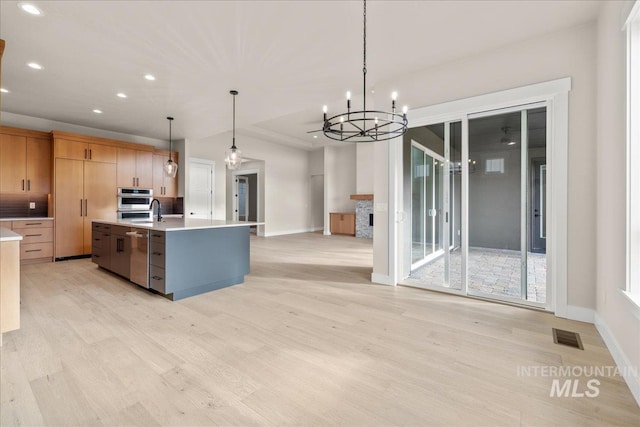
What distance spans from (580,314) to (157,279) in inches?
174

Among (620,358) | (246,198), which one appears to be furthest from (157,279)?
(246,198)

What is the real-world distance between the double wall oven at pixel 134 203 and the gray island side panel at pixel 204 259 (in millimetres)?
3442

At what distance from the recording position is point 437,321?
274 cm

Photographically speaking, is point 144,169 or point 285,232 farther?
point 285,232

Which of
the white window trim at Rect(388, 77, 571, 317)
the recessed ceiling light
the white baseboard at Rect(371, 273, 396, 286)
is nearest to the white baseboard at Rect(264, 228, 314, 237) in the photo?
the white baseboard at Rect(371, 273, 396, 286)

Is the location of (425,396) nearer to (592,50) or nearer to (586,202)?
(586,202)

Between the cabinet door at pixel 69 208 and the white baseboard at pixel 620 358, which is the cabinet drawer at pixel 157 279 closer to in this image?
the cabinet door at pixel 69 208

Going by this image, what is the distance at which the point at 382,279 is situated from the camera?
13.2 feet

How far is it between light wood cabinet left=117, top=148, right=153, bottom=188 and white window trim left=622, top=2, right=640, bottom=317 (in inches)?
303

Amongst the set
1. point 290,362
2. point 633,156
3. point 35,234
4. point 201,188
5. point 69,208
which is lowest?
point 290,362

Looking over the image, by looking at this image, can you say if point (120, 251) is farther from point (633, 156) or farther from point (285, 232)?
point (285, 232)

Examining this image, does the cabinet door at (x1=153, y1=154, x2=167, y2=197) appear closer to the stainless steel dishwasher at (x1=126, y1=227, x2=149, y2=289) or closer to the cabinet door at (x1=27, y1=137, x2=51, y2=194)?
the cabinet door at (x1=27, y1=137, x2=51, y2=194)

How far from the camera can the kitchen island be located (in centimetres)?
327

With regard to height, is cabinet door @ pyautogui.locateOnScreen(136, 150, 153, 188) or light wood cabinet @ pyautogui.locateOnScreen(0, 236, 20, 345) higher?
cabinet door @ pyautogui.locateOnScreen(136, 150, 153, 188)
